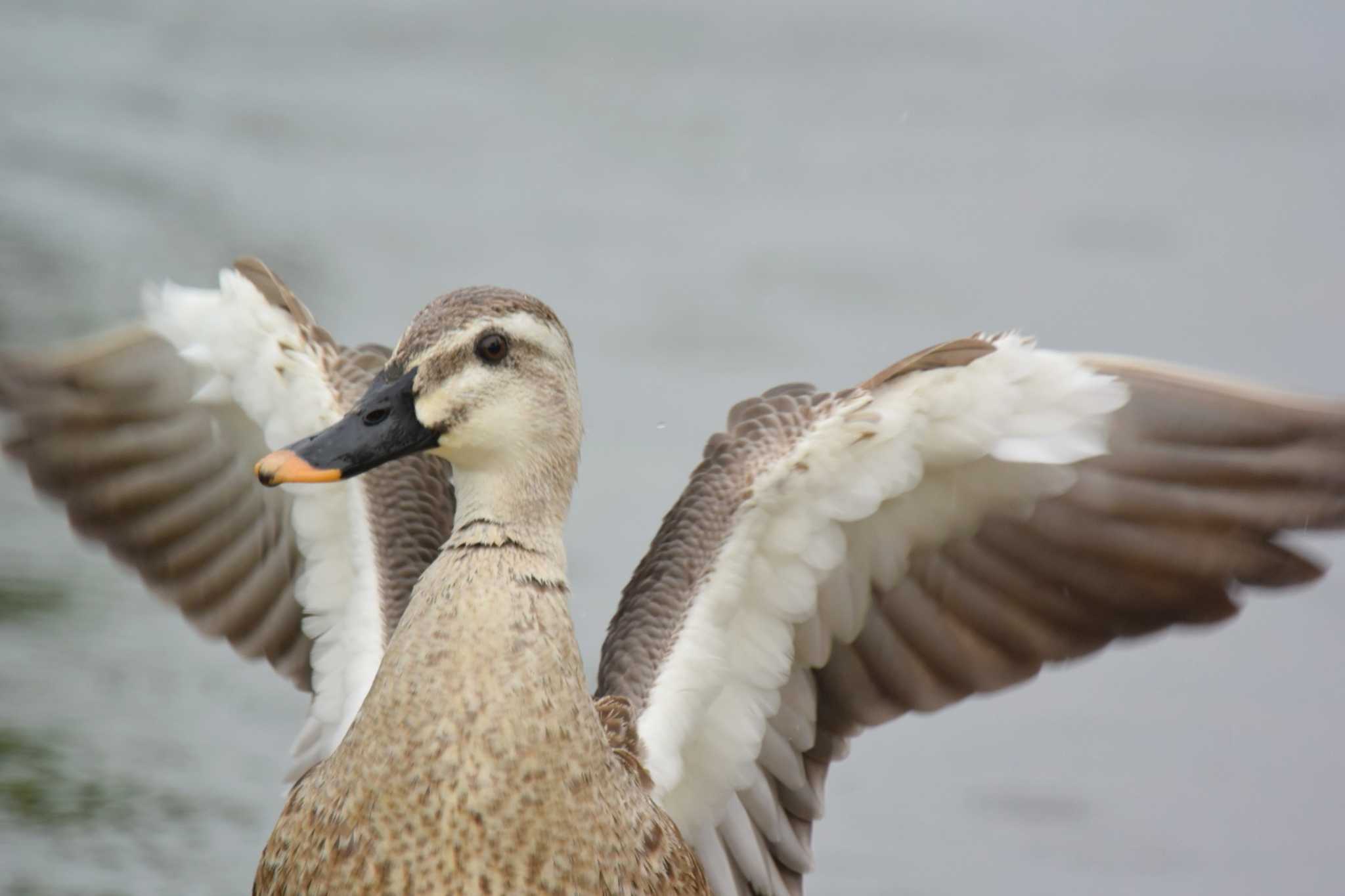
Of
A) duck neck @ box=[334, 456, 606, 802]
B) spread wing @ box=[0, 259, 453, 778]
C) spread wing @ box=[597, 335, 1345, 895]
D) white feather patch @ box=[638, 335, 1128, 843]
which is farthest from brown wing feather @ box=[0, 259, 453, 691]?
duck neck @ box=[334, 456, 606, 802]

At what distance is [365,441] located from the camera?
384cm

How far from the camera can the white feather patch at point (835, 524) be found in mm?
4180

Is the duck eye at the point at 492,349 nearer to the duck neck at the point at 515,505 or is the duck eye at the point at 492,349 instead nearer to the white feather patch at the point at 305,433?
the duck neck at the point at 515,505

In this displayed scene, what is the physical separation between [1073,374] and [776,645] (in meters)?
0.92

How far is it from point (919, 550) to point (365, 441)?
1313 mm

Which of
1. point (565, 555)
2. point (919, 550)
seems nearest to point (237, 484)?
point (565, 555)

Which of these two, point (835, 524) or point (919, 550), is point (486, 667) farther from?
point (919, 550)

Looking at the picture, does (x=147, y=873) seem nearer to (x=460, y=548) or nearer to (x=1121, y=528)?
(x=460, y=548)

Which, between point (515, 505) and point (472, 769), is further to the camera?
point (515, 505)

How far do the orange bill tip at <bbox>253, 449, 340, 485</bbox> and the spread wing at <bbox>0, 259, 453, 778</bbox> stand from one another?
91 cm

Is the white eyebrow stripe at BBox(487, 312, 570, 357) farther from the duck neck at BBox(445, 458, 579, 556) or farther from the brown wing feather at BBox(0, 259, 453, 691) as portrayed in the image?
the brown wing feather at BBox(0, 259, 453, 691)

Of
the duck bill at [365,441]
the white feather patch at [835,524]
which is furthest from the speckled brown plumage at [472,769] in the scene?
the white feather patch at [835,524]

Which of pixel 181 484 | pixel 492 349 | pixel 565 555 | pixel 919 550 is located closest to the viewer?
pixel 492 349

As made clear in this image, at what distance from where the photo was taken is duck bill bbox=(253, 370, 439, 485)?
3.81 meters
